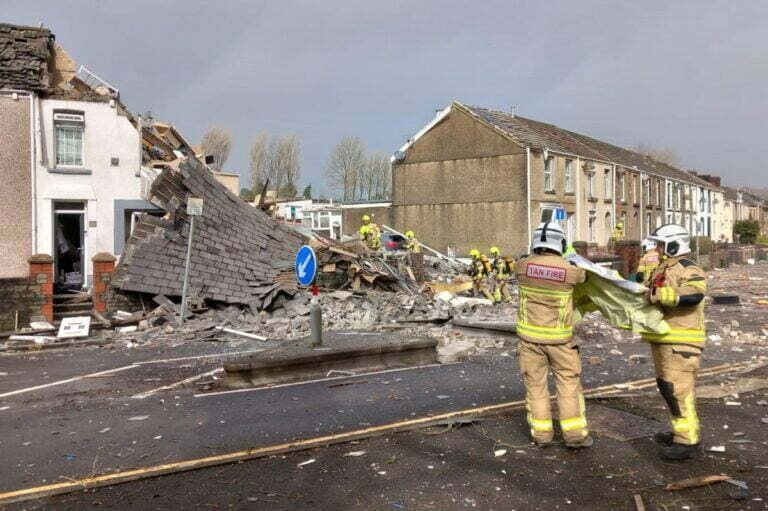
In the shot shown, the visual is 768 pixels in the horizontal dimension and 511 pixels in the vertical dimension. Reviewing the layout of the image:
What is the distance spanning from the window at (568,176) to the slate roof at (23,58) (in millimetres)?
25048

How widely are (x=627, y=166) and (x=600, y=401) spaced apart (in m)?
36.4

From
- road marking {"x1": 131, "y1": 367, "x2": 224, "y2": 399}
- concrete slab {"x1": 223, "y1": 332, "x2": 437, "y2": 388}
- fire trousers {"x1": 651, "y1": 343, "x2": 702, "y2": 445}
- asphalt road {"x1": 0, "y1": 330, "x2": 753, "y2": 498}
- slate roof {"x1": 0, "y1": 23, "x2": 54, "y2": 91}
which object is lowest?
road marking {"x1": 131, "y1": 367, "x2": 224, "y2": 399}

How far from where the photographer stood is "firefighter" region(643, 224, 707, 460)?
185 inches

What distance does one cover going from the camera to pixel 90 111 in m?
17.7

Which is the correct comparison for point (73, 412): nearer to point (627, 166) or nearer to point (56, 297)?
point (56, 297)

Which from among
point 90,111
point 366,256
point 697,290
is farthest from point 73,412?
point 90,111

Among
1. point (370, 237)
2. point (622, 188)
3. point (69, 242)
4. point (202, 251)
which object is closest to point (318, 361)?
point (202, 251)

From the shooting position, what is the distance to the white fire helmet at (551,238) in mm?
5090

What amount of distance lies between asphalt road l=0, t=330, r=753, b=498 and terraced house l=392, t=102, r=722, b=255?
20804 mm

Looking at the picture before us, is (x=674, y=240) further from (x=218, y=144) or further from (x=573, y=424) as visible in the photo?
(x=218, y=144)

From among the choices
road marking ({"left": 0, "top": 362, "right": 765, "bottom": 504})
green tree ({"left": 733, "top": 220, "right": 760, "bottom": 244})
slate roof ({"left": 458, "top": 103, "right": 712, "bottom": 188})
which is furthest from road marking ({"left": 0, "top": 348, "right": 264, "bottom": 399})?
green tree ({"left": 733, "top": 220, "right": 760, "bottom": 244})

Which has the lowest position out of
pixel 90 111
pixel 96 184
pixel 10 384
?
pixel 10 384

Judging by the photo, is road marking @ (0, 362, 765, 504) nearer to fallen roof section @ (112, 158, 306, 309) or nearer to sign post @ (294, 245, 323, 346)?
sign post @ (294, 245, 323, 346)

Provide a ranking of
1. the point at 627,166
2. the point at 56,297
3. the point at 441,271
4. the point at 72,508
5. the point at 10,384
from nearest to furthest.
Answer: the point at 72,508
the point at 10,384
the point at 56,297
the point at 441,271
the point at 627,166
